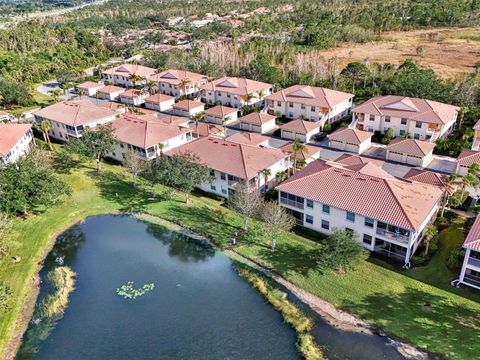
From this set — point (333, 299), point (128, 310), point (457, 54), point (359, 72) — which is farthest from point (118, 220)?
point (457, 54)

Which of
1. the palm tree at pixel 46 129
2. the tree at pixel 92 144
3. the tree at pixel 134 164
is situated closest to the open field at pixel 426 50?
the tree at pixel 134 164

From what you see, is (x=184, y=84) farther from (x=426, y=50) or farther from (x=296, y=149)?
(x=426, y=50)

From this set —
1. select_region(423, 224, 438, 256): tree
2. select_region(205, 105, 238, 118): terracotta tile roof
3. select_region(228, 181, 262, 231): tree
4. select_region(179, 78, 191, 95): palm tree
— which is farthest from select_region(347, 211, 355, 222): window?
select_region(179, 78, 191, 95): palm tree

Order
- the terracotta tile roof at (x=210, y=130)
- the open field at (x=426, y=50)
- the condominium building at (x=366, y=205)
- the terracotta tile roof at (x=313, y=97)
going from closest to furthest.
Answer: the condominium building at (x=366, y=205), the terracotta tile roof at (x=210, y=130), the terracotta tile roof at (x=313, y=97), the open field at (x=426, y=50)

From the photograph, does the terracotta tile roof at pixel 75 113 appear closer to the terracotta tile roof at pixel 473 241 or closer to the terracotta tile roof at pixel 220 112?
the terracotta tile roof at pixel 220 112

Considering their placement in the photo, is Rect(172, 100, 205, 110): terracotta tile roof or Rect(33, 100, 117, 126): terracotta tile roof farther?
Rect(172, 100, 205, 110): terracotta tile roof

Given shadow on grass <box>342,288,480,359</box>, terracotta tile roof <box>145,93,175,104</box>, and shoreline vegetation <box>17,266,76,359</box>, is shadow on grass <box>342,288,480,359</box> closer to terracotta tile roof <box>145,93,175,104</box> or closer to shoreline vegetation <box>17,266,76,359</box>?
shoreline vegetation <box>17,266,76,359</box>
